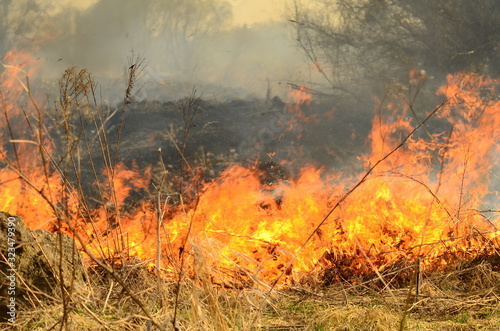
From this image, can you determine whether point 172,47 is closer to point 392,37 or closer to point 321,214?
point 392,37

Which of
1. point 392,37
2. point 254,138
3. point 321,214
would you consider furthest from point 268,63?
point 321,214

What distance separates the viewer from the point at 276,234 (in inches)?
199

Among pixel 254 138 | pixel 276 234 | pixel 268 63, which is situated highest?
pixel 268 63

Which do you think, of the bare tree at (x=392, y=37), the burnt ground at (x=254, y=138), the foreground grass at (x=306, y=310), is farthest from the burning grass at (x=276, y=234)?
the bare tree at (x=392, y=37)

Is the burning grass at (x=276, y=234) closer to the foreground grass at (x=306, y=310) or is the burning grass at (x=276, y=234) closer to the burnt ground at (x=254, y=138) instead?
the foreground grass at (x=306, y=310)

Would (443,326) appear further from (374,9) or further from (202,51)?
(202,51)

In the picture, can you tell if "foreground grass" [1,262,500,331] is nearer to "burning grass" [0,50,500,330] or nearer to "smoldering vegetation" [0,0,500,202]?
"burning grass" [0,50,500,330]

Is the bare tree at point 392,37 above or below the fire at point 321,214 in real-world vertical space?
above

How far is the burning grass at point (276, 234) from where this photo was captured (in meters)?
1.80

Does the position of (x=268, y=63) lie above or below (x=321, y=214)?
above

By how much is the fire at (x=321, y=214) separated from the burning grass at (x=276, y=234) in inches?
0.9

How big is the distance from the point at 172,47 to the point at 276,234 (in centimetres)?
922

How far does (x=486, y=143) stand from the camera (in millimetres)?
7699

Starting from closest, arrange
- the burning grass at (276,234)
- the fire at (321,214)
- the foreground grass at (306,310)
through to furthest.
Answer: the burning grass at (276,234) → the foreground grass at (306,310) → the fire at (321,214)
